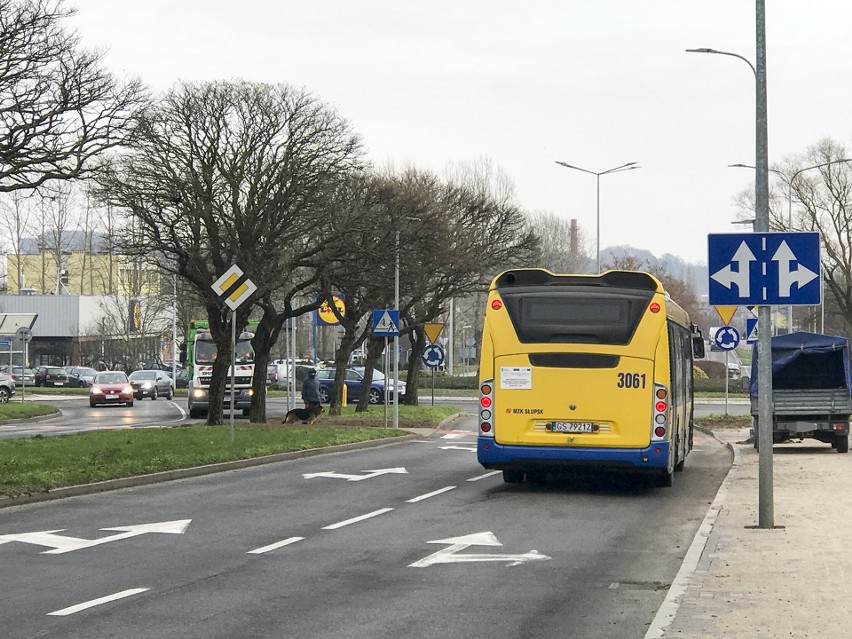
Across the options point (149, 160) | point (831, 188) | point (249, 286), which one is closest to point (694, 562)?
point (249, 286)

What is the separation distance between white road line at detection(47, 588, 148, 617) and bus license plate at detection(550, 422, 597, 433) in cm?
889

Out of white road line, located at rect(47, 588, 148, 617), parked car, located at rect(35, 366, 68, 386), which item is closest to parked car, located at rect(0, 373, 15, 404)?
parked car, located at rect(35, 366, 68, 386)

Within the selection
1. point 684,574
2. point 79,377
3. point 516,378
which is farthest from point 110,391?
point 684,574

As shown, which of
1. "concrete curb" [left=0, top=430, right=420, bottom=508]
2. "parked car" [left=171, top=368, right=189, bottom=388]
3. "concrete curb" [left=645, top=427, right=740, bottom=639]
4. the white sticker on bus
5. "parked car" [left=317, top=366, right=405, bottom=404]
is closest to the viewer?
"concrete curb" [left=645, top=427, right=740, bottom=639]

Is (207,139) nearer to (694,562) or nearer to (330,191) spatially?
(330,191)

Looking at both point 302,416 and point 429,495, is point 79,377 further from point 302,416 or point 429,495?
point 429,495

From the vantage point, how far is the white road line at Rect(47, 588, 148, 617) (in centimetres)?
897

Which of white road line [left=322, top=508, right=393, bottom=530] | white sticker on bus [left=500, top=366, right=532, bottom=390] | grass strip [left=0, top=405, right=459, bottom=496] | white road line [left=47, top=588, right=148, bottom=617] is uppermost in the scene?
white sticker on bus [left=500, top=366, right=532, bottom=390]

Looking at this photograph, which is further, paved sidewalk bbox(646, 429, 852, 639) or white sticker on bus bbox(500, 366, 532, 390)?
white sticker on bus bbox(500, 366, 532, 390)

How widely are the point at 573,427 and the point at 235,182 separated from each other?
17.1m

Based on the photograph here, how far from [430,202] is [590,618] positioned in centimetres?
3489

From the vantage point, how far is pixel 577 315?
59.3ft

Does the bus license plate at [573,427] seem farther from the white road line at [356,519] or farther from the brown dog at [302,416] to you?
the brown dog at [302,416]

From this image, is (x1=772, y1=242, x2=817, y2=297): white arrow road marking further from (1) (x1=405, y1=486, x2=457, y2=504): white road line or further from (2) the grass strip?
(2) the grass strip
